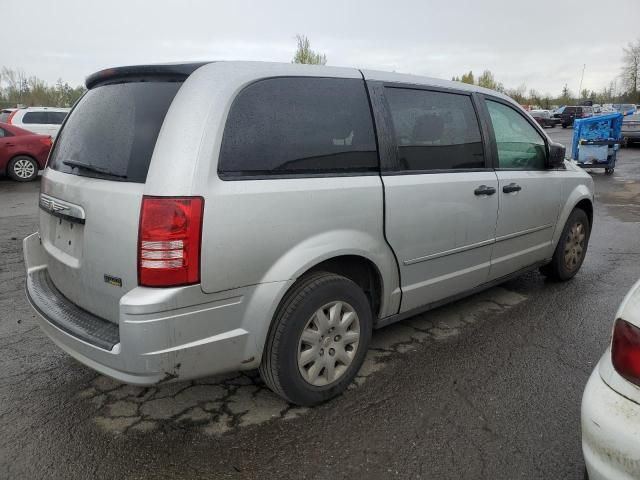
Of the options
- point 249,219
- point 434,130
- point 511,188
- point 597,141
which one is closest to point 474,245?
point 511,188

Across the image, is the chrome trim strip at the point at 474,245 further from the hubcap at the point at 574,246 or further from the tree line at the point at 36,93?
the tree line at the point at 36,93

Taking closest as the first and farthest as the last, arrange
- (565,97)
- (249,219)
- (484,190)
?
(249,219), (484,190), (565,97)

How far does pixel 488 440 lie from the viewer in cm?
249

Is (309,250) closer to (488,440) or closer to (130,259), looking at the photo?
(130,259)

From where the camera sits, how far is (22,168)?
12.0 metres

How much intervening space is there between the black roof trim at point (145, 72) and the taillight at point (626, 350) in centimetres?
210

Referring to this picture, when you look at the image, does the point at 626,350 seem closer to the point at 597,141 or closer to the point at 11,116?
the point at 597,141

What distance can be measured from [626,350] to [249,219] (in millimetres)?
1559

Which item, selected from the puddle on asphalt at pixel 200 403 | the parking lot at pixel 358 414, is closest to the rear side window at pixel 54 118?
the parking lot at pixel 358 414

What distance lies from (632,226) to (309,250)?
6.77 metres

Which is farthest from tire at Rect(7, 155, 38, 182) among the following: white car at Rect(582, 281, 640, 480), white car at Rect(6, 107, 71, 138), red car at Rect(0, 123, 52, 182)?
white car at Rect(582, 281, 640, 480)

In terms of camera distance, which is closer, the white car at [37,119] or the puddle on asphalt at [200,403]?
the puddle on asphalt at [200,403]

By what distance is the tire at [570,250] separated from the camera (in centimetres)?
462

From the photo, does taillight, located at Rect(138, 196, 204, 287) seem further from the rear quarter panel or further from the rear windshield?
the rear quarter panel
